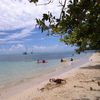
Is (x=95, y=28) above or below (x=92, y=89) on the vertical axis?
above

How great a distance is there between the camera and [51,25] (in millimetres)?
9531

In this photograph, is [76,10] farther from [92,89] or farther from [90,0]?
[92,89]

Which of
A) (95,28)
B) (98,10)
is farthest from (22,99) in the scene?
(98,10)

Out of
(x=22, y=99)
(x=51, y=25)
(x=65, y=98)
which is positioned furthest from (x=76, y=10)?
(x=22, y=99)

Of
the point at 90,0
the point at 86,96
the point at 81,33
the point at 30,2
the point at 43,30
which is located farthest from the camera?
the point at 86,96

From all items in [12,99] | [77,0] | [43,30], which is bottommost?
[12,99]

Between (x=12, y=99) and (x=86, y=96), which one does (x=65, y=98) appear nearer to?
(x=86, y=96)

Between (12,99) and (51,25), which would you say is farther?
Result: (12,99)

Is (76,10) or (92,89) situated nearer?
(76,10)

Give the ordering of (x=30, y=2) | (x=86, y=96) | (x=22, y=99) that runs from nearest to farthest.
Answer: (x=30, y=2)
(x=86, y=96)
(x=22, y=99)

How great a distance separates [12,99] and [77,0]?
1060 centimetres

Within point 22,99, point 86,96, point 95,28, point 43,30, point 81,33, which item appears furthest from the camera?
point 22,99

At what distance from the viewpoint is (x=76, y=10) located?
875cm

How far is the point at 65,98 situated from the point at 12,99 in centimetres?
369
